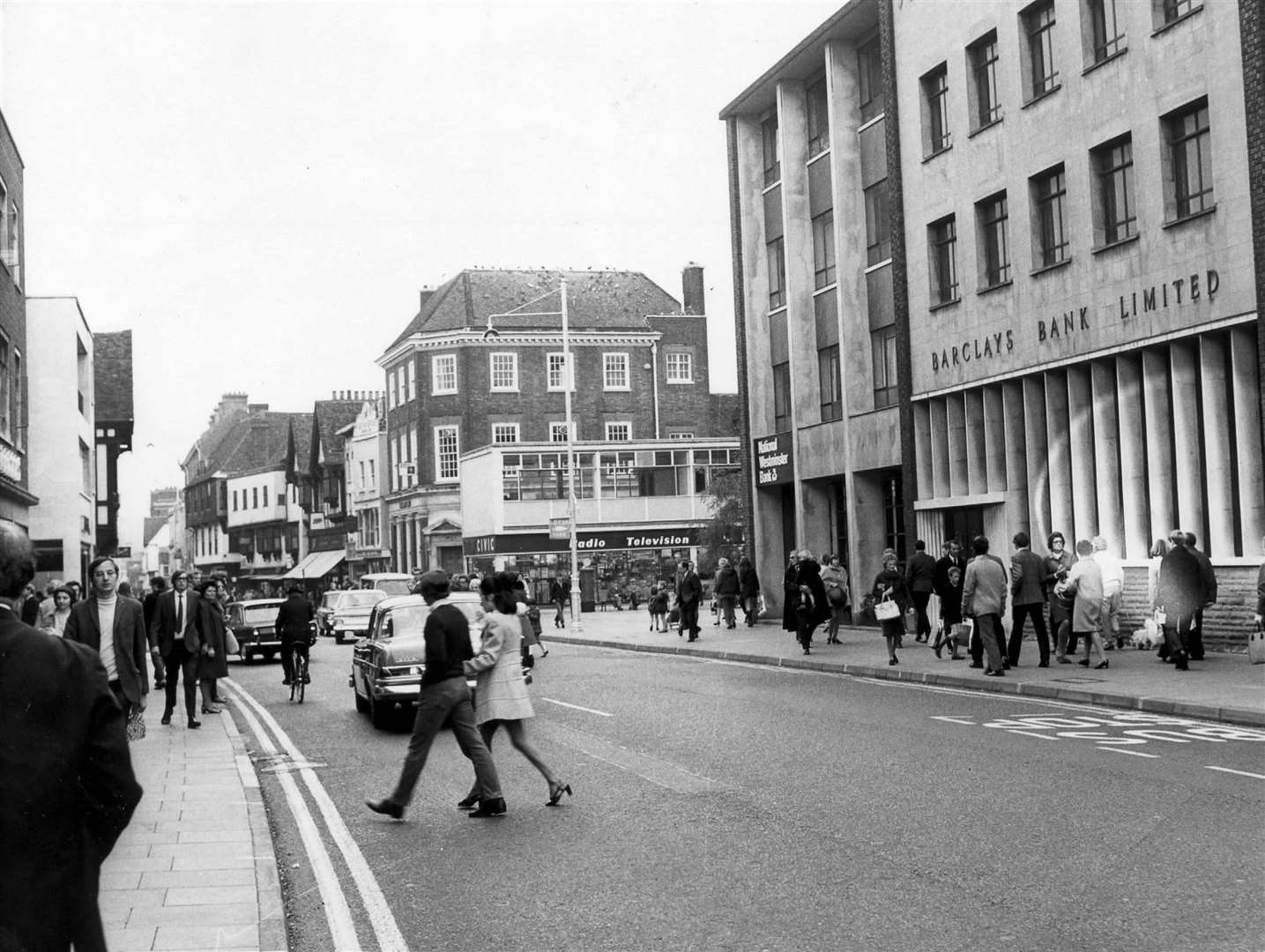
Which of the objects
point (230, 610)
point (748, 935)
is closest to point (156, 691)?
point (230, 610)

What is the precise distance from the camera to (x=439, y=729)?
9.62m

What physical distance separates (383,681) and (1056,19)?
1654 cm

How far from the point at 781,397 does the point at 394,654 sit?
21914mm

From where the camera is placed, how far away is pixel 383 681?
53.1ft

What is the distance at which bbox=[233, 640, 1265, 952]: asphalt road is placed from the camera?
650 centimetres

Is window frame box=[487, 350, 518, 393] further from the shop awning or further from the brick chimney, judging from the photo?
the shop awning

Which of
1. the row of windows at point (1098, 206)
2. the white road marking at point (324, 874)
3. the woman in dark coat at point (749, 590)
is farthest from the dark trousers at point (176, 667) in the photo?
the woman in dark coat at point (749, 590)

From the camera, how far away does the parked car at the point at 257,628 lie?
33.2 metres

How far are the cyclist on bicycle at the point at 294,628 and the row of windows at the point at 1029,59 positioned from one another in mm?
15175

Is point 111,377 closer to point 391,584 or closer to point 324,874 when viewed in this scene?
point 391,584

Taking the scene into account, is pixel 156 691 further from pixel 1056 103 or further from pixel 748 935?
pixel 748 935

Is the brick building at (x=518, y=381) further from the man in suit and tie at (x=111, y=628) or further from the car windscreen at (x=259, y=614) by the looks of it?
the man in suit and tie at (x=111, y=628)

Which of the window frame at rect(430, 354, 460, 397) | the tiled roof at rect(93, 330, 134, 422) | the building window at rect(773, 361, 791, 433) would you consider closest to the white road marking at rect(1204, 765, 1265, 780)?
the building window at rect(773, 361, 791, 433)

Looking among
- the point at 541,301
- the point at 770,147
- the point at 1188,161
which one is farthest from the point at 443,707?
the point at 541,301
